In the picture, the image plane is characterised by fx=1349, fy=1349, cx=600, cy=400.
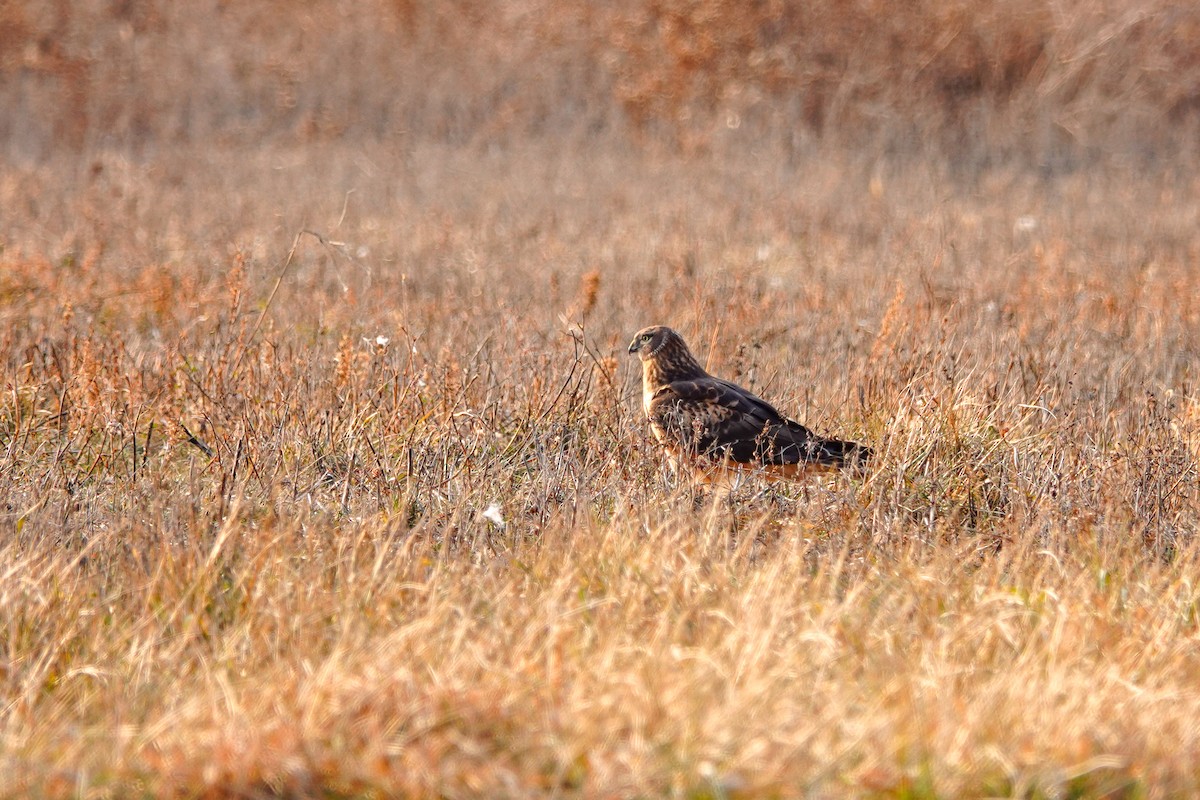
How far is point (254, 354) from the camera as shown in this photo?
647cm

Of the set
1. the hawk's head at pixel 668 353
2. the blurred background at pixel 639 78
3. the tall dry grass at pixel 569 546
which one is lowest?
the tall dry grass at pixel 569 546

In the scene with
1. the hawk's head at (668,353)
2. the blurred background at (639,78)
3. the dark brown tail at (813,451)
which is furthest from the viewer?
the blurred background at (639,78)

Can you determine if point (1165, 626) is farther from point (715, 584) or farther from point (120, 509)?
point (120, 509)

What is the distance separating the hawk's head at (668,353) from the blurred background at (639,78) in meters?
10.6

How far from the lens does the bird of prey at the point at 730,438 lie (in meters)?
5.25

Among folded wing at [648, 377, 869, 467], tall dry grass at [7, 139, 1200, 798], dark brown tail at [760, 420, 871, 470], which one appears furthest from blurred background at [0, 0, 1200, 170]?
dark brown tail at [760, 420, 871, 470]

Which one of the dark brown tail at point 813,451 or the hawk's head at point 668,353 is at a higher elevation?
the hawk's head at point 668,353

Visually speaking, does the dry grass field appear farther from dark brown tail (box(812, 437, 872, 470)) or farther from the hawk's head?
the hawk's head

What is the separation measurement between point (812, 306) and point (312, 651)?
577 cm

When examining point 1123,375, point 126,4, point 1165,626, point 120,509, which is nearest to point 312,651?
point 120,509

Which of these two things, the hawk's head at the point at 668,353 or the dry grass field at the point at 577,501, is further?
the hawk's head at the point at 668,353

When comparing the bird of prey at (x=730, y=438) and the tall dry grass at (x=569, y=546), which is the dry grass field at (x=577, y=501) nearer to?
the tall dry grass at (x=569, y=546)

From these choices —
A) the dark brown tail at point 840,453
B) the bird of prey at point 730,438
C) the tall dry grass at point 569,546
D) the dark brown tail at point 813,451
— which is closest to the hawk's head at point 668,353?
the bird of prey at point 730,438

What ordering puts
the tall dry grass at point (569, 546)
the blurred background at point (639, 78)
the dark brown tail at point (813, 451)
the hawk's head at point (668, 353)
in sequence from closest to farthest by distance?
the tall dry grass at point (569, 546) < the dark brown tail at point (813, 451) < the hawk's head at point (668, 353) < the blurred background at point (639, 78)
